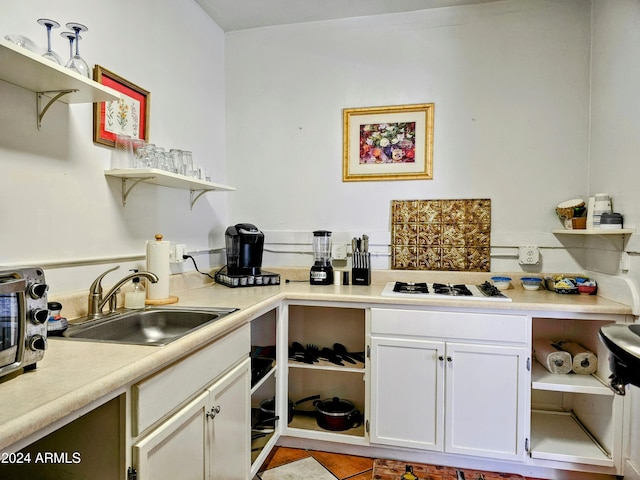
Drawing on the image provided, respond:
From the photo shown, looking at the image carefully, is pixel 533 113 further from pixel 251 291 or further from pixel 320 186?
pixel 251 291

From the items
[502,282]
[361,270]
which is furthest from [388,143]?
[502,282]

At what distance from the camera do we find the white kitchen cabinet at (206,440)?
3.60 ft

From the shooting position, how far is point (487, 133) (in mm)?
2455

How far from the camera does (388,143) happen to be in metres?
2.59

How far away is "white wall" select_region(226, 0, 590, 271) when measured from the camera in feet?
7.78

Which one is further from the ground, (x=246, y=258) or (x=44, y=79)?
(x=44, y=79)

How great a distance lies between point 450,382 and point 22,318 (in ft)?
5.80

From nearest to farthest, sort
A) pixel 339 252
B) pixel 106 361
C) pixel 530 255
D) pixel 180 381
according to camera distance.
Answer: pixel 106 361, pixel 180 381, pixel 530 255, pixel 339 252

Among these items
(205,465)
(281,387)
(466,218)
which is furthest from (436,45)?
(205,465)

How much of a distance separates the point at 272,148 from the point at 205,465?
201 cm

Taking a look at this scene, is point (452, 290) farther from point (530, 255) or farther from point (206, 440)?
point (206, 440)

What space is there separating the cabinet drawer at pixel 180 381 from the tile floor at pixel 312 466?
81cm

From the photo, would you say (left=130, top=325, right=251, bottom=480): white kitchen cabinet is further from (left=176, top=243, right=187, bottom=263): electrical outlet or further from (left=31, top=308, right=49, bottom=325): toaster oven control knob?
(left=176, top=243, right=187, bottom=263): electrical outlet

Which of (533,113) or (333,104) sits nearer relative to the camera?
(533,113)
